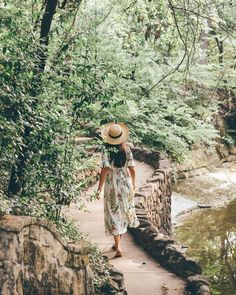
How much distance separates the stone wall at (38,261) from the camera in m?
3.96

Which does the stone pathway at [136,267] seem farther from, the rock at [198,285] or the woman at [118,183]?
the woman at [118,183]

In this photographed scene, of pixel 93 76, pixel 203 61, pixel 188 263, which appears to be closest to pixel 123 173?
pixel 188 263

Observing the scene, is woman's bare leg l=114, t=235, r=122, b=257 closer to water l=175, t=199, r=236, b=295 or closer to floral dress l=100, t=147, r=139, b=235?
floral dress l=100, t=147, r=139, b=235

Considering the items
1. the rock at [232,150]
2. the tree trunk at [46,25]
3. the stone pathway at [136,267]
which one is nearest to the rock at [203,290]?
the stone pathway at [136,267]

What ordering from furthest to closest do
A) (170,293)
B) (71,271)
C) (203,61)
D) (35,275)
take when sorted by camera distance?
1. (203,61)
2. (170,293)
3. (71,271)
4. (35,275)

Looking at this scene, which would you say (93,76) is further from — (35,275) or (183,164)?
(183,164)

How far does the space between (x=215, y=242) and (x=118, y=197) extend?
5819 mm

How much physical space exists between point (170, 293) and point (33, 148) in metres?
2.86

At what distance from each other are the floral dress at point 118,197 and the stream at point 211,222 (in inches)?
122

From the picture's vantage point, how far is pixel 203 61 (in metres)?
21.7

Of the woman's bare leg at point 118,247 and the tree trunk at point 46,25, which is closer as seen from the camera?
the tree trunk at point 46,25

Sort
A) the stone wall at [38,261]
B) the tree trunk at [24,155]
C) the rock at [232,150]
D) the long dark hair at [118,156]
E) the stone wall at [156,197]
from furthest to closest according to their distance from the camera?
the rock at [232,150], the stone wall at [156,197], the long dark hair at [118,156], the tree trunk at [24,155], the stone wall at [38,261]

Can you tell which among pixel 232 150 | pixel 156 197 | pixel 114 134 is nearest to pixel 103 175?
pixel 114 134

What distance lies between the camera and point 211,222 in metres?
14.1
